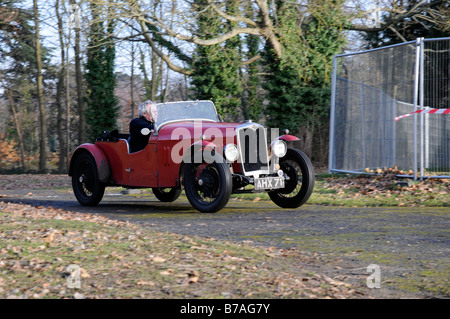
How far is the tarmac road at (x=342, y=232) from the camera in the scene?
4668mm

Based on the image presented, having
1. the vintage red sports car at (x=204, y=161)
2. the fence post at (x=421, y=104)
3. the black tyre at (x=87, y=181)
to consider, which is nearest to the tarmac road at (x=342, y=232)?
the black tyre at (x=87, y=181)

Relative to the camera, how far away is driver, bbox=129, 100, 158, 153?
31.6 ft

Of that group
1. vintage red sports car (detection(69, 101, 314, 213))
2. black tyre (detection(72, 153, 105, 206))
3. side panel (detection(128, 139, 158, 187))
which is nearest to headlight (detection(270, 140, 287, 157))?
vintage red sports car (detection(69, 101, 314, 213))

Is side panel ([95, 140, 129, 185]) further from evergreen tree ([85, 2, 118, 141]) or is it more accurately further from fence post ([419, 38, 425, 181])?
evergreen tree ([85, 2, 118, 141])

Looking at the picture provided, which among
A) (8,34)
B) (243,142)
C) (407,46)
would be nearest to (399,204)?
(243,142)

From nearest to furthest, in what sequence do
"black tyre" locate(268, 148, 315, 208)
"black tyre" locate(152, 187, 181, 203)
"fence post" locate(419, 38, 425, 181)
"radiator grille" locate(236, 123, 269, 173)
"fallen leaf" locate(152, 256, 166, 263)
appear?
"fallen leaf" locate(152, 256, 166, 263)
"radiator grille" locate(236, 123, 269, 173)
"black tyre" locate(268, 148, 315, 208)
"black tyre" locate(152, 187, 181, 203)
"fence post" locate(419, 38, 425, 181)

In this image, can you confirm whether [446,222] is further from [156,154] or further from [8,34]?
[8,34]

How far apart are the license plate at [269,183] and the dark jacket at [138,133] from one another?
2183 mm

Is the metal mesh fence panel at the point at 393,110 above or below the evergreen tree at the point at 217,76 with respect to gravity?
below

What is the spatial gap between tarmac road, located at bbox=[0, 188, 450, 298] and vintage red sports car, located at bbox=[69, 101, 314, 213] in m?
0.38

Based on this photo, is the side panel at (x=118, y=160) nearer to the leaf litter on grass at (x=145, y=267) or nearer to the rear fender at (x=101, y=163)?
the rear fender at (x=101, y=163)

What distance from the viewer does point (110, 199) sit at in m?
12.1

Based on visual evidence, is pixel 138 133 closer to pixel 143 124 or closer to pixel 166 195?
pixel 143 124
